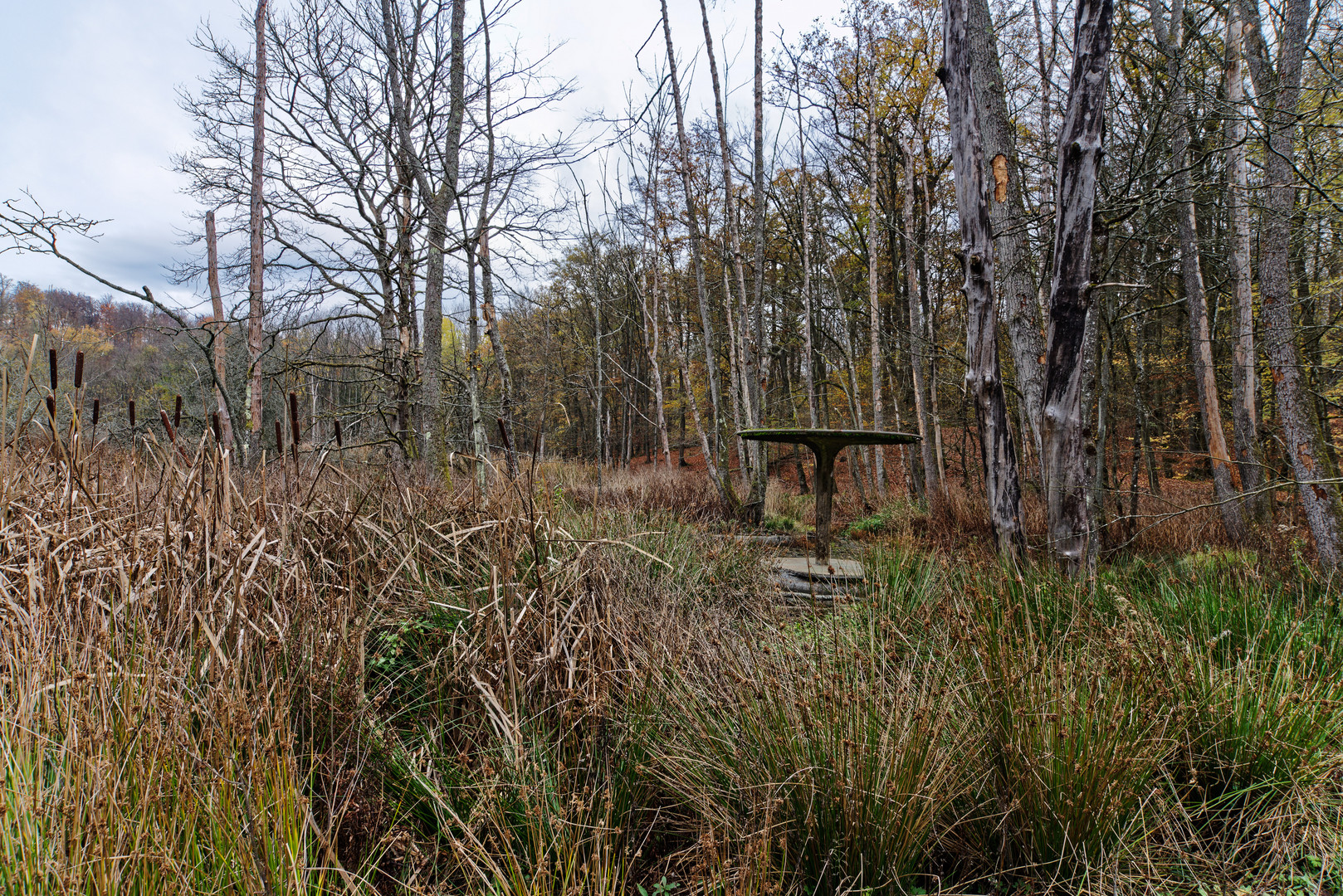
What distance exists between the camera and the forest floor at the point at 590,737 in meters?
1.39

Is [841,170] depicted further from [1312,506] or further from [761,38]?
[1312,506]

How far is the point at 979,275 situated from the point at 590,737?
11.4ft

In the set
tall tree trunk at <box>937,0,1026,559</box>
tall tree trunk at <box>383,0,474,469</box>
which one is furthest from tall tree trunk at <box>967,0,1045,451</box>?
tall tree trunk at <box>383,0,474,469</box>

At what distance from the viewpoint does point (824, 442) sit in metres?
5.49

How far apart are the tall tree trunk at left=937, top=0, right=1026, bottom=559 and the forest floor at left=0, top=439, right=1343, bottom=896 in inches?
36.2

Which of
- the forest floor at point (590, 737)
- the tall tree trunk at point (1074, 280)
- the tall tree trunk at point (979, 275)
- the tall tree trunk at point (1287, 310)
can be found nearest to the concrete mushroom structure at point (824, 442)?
the tall tree trunk at point (979, 275)

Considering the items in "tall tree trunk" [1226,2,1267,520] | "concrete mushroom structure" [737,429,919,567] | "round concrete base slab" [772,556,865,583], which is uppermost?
"tall tree trunk" [1226,2,1267,520]

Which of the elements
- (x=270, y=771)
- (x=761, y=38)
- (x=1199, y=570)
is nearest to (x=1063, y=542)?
(x=1199, y=570)

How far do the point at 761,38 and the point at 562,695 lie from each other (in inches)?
392

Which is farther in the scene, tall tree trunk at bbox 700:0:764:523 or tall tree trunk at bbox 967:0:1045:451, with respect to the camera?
tall tree trunk at bbox 700:0:764:523

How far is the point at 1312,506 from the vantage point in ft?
14.3

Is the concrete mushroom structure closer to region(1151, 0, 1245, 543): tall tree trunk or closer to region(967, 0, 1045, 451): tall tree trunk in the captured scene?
region(967, 0, 1045, 451): tall tree trunk

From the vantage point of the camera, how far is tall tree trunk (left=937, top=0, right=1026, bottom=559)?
368cm

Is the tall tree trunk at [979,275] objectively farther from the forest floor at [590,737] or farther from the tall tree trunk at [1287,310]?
the tall tree trunk at [1287,310]
